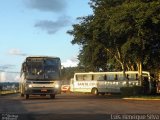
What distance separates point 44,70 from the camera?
39312 millimetres

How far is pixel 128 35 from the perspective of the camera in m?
43.3

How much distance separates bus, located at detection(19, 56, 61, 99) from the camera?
39.4 metres

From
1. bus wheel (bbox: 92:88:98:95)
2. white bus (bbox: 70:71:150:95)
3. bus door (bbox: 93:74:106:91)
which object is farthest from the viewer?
bus wheel (bbox: 92:88:98:95)

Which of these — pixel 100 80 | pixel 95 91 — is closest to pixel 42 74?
pixel 100 80

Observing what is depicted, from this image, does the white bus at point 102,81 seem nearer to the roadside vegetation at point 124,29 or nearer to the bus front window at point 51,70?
the roadside vegetation at point 124,29

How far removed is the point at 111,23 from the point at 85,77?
25.7 meters

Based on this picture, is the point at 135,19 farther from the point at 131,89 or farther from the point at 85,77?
the point at 85,77

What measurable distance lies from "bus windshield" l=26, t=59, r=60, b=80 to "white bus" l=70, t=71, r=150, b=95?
2169 cm

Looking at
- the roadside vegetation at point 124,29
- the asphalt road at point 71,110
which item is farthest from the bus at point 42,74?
the asphalt road at point 71,110

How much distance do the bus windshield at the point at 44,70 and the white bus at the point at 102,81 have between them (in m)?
21.7

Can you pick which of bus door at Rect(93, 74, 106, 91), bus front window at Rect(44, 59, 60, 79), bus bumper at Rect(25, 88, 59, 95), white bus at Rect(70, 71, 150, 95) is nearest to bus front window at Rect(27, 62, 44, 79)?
bus front window at Rect(44, 59, 60, 79)

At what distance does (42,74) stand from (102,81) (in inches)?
1052

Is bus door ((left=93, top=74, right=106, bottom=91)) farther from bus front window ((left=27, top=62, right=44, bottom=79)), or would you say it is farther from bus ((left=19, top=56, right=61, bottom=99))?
bus front window ((left=27, top=62, right=44, bottom=79))

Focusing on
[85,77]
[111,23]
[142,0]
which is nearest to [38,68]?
[111,23]
